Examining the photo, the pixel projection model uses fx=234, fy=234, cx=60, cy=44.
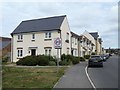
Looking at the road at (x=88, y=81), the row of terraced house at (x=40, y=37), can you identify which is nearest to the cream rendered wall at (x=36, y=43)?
the row of terraced house at (x=40, y=37)

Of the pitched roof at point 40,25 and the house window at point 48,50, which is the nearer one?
the house window at point 48,50

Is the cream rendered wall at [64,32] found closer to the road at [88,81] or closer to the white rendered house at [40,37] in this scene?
the white rendered house at [40,37]

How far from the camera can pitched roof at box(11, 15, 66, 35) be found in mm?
42869

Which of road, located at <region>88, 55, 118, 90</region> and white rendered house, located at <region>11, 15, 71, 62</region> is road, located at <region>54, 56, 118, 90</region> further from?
white rendered house, located at <region>11, 15, 71, 62</region>

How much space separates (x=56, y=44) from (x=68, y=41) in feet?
87.1

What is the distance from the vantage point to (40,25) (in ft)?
148

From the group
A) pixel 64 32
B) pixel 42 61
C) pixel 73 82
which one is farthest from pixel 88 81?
pixel 64 32

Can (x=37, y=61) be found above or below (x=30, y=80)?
above

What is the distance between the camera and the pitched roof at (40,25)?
4287 centimetres

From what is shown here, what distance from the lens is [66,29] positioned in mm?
44906

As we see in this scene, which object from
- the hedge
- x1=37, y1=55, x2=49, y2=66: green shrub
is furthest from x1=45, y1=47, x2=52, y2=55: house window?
x1=37, y1=55, x2=49, y2=66: green shrub

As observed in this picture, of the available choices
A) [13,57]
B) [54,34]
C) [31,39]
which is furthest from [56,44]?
[13,57]

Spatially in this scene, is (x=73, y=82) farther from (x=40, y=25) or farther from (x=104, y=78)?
(x=40, y=25)

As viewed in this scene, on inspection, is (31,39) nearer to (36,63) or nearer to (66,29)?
(66,29)
